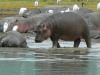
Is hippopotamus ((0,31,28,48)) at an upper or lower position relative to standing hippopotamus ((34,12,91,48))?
lower

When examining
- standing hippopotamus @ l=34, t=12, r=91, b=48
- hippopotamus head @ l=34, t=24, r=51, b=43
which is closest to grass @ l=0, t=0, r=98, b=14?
standing hippopotamus @ l=34, t=12, r=91, b=48

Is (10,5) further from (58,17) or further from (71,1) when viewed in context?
(58,17)

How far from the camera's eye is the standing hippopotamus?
57.3 ft

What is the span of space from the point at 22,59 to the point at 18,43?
4709 mm

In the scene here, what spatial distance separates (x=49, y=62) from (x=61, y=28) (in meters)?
5.11

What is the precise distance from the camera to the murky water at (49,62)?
10.8 m

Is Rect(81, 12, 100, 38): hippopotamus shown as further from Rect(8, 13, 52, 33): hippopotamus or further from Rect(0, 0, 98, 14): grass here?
Rect(0, 0, 98, 14): grass

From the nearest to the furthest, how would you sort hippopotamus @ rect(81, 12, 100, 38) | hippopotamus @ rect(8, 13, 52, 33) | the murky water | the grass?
the murky water
hippopotamus @ rect(81, 12, 100, 38)
hippopotamus @ rect(8, 13, 52, 33)
the grass

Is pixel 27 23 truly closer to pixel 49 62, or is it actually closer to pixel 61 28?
pixel 61 28

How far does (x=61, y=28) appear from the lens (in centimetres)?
1761

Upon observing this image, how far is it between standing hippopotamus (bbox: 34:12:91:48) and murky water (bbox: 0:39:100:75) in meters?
1.58

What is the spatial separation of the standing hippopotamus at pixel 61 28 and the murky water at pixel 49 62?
5.17 ft

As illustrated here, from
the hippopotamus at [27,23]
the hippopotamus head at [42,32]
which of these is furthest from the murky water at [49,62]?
the hippopotamus at [27,23]

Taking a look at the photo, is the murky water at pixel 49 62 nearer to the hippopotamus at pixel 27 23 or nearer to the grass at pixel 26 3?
the hippopotamus at pixel 27 23
